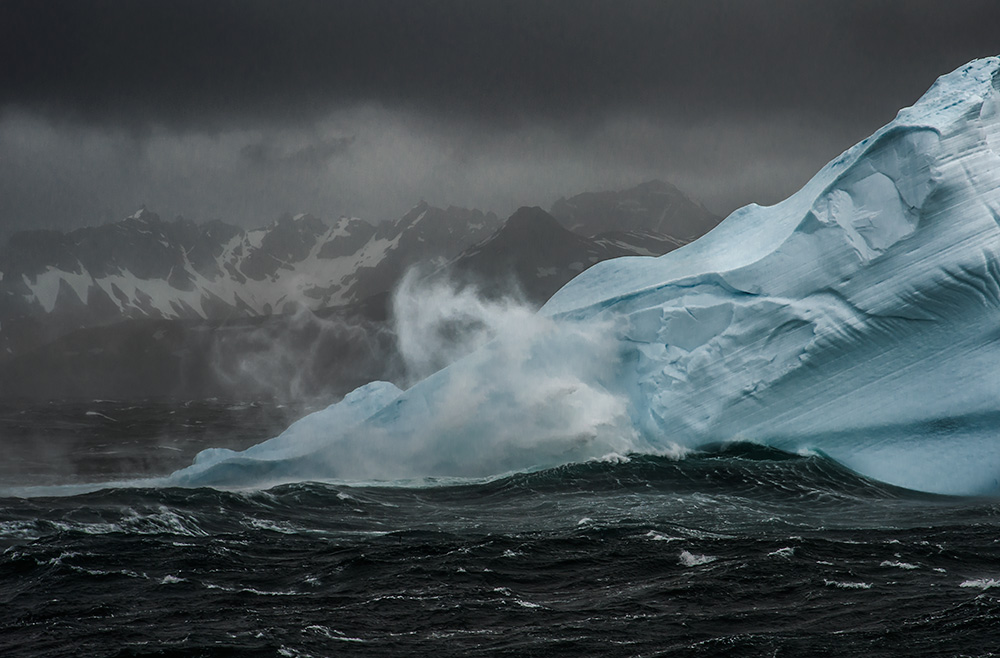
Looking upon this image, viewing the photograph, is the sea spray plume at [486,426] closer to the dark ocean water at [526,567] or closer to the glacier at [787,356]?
the glacier at [787,356]

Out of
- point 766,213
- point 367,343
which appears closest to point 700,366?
point 766,213

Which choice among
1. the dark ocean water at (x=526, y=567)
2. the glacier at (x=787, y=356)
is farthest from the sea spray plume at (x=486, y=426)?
the dark ocean water at (x=526, y=567)

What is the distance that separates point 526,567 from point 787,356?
10335 mm

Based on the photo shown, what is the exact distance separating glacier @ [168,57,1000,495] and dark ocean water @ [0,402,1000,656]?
3.63 ft

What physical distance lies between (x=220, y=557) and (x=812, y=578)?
9882 mm

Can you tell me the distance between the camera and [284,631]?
39.6 ft

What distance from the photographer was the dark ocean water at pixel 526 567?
11758mm

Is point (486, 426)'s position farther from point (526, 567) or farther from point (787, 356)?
point (526, 567)

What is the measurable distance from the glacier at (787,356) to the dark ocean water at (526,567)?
3.63 feet

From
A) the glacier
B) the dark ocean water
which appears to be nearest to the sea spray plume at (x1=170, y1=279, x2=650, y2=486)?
the glacier

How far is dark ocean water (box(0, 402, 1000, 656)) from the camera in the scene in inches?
463

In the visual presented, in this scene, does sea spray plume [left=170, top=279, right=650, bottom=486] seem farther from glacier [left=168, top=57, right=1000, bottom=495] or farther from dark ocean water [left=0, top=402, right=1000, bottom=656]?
dark ocean water [left=0, top=402, right=1000, bottom=656]

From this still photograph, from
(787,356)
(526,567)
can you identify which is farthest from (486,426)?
(526,567)

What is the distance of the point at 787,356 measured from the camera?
22000mm
